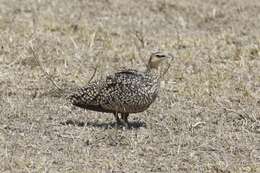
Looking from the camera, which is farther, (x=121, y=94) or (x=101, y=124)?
(x=101, y=124)

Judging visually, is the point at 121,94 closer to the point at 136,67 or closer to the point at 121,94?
the point at 121,94

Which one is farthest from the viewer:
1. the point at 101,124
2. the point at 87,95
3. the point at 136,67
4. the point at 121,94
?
the point at 136,67

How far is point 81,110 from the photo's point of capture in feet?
29.3

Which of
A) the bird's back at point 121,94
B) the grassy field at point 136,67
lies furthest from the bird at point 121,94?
the grassy field at point 136,67

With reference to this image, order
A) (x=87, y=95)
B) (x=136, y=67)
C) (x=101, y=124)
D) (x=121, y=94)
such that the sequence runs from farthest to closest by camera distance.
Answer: (x=136, y=67) → (x=101, y=124) → (x=87, y=95) → (x=121, y=94)

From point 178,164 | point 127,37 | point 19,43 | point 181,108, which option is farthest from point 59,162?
point 127,37

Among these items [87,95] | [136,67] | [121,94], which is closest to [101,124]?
[87,95]

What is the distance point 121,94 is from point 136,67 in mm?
3027

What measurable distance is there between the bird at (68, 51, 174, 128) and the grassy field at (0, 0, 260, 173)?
0.20 m

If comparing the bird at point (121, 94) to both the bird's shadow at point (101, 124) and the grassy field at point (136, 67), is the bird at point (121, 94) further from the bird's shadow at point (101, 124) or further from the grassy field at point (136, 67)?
the grassy field at point (136, 67)

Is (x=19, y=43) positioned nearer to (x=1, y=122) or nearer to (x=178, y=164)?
(x=1, y=122)

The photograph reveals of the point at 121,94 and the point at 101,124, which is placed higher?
the point at 121,94

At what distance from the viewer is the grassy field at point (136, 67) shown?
739 centimetres

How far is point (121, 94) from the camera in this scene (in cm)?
809
